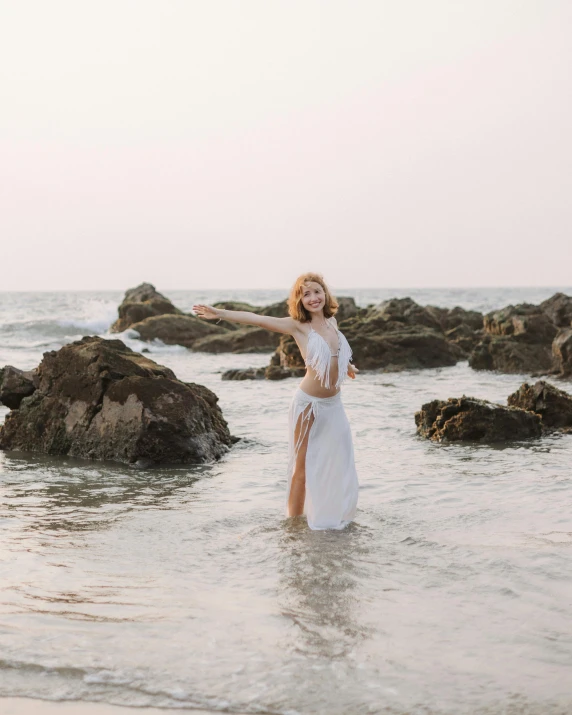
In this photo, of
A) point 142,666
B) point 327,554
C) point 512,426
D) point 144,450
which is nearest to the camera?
point 142,666

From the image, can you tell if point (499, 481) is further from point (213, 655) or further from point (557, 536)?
point (213, 655)

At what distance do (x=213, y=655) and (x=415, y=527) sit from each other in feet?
9.96

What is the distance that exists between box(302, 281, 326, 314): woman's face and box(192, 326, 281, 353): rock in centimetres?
2403

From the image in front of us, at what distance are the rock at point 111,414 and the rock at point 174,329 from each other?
2311 centimetres

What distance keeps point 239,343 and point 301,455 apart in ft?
81.0

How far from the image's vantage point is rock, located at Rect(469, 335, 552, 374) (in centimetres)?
2180

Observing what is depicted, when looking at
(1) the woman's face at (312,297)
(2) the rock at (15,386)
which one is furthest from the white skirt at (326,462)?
(2) the rock at (15,386)

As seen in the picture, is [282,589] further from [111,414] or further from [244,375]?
[244,375]

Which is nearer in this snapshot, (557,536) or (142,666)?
(142,666)

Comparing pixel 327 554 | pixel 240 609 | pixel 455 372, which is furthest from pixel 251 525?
pixel 455 372

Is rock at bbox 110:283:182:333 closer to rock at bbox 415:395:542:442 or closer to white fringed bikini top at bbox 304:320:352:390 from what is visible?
rock at bbox 415:395:542:442

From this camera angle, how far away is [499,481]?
344 inches

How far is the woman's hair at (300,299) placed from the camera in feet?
23.2

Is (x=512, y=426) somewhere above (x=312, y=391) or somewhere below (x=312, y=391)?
below
